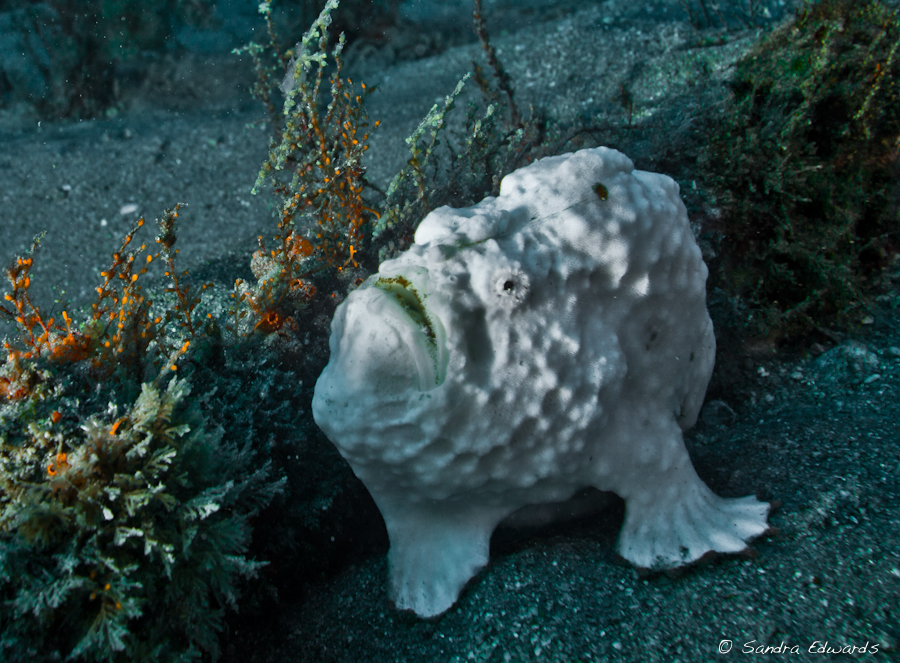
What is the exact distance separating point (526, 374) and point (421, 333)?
419 millimetres

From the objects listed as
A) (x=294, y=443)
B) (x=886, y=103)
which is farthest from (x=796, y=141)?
(x=294, y=443)

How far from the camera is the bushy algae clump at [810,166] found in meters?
3.54

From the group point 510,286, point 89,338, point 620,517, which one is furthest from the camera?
point 620,517

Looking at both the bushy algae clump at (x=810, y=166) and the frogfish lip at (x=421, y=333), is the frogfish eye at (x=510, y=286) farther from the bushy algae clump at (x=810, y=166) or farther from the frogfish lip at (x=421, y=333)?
the bushy algae clump at (x=810, y=166)

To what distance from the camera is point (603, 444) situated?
2174mm

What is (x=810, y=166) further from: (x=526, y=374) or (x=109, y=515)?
(x=109, y=515)

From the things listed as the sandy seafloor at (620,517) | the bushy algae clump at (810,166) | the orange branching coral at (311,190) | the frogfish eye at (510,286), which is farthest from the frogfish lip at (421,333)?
the bushy algae clump at (810,166)

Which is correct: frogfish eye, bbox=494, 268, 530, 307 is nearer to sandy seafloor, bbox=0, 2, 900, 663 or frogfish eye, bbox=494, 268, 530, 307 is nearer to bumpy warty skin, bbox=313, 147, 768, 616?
bumpy warty skin, bbox=313, 147, 768, 616

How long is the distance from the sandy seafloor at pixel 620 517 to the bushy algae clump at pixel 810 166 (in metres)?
0.33

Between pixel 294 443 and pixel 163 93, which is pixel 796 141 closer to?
pixel 294 443

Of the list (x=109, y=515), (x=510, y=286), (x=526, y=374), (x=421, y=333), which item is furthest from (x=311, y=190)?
(x=109, y=515)

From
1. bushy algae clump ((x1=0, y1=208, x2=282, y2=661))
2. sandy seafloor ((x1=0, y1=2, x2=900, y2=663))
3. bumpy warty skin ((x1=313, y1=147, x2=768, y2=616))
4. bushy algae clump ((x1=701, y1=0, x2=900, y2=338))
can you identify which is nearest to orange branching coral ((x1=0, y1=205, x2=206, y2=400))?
bushy algae clump ((x1=0, y1=208, x2=282, y2=661))

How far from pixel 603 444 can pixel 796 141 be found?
2819 millimetres

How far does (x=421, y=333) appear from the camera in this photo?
6.42 feet
